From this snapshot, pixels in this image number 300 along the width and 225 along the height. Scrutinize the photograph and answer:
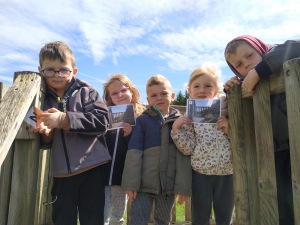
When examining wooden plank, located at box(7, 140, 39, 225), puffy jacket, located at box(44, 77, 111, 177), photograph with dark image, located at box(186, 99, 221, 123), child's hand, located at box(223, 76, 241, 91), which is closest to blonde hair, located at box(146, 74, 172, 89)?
photograph with dark image, located at box(186, 99, 221, 123)

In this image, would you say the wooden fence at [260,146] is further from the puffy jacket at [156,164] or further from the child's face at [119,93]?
the child's face at [119,93]

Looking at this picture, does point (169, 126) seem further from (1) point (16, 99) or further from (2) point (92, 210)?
(1) point (16, 99)

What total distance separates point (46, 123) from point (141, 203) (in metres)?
1.09

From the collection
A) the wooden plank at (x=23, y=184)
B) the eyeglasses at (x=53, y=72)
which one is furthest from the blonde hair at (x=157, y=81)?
the wooden plank at (x=23, y=184)

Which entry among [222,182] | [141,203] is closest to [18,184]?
[141,203]

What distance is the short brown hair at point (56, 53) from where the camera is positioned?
2496 millimetres

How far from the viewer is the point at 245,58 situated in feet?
7.92

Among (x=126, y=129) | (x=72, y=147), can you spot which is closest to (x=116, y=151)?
(x=126, y=129)

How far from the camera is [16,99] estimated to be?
6.30 ft

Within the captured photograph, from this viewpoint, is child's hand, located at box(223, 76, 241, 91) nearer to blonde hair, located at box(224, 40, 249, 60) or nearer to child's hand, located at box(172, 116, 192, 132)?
blonde hair, located at box(224, 40, 249, 60)

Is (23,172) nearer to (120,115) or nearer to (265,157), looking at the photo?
(120,115)

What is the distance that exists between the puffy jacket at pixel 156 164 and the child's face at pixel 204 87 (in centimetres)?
30

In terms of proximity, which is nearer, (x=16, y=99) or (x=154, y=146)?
(x=16, y=99)

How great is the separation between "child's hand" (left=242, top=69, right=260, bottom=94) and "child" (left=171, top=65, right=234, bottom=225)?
1.71ft
